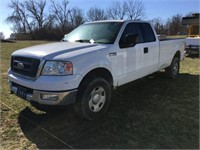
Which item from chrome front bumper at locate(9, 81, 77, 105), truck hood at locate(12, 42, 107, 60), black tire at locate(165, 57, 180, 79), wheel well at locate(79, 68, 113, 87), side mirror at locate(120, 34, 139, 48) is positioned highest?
side mirror at locate(120, 34, 139, 48)

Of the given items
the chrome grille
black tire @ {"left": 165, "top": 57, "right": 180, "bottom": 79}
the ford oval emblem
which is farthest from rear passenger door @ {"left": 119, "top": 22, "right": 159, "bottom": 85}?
the ford oval emblem

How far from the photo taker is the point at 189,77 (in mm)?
7594

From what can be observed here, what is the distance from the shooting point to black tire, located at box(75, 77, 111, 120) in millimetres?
3877

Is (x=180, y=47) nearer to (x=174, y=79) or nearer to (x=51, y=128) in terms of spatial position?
(x=174, y=79)

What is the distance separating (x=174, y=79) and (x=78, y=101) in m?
4.39

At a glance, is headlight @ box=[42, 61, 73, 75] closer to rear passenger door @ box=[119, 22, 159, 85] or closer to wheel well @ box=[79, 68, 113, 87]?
wheel well @ box=[79, 68, 113, 87]

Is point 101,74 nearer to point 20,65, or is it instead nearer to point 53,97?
point 53,97

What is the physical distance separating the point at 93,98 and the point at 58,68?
878 mm

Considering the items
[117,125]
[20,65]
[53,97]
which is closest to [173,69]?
[117,125]

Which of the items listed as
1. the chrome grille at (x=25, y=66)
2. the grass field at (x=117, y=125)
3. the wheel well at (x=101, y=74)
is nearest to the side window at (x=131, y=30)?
the wheel well at (x=101, y=74)

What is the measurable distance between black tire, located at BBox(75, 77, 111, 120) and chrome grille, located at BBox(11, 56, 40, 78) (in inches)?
32.1

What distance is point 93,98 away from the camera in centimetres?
411

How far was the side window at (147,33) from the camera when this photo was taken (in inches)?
225

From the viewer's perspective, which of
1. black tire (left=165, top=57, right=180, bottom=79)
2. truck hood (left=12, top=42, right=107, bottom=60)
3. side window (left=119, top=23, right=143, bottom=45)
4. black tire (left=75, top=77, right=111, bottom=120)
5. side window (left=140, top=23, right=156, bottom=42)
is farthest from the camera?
black tire (left=165, top=57, right=180, bottom=79)
